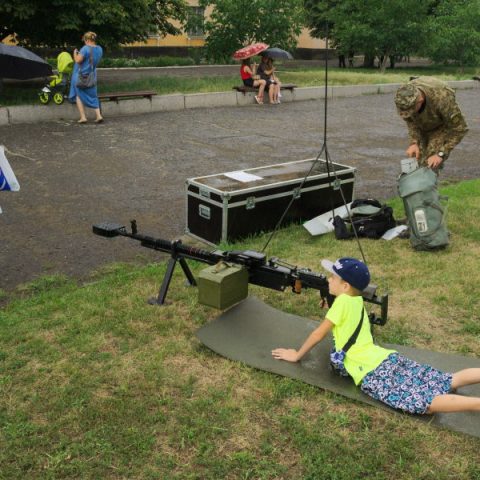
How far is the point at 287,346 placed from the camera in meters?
4.47

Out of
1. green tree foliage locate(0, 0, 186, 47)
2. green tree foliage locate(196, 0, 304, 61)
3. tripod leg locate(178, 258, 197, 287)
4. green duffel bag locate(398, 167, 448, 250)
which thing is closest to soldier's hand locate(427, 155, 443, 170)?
green duffel bag locate(398, 167, 448, 250)

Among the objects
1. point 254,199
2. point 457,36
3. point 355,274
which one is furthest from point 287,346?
point 457,36

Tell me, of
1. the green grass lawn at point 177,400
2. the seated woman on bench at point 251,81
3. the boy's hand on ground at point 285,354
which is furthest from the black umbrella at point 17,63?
the seated woman on bench at point 251,81

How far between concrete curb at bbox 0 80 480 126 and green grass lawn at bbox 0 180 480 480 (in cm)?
865

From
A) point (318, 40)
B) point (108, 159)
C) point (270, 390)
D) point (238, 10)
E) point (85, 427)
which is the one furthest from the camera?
point (318, 40)

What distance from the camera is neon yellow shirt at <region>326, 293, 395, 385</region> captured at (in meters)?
3.82

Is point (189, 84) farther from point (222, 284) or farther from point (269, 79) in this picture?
point (222, 284)

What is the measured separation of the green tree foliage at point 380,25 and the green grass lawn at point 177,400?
2308 cm

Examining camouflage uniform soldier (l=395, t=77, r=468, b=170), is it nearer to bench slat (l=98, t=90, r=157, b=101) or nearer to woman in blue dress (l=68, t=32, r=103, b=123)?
woman in blue dress (l=68, t=32, r=103, b=123)

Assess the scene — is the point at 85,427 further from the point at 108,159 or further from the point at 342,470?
the point at 108,159

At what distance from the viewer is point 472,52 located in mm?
28297

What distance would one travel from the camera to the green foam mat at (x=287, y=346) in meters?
3.81

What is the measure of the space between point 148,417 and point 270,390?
0.81 metres

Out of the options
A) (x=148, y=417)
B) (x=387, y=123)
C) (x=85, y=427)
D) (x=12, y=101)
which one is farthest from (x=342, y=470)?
(x=12, y=101)
